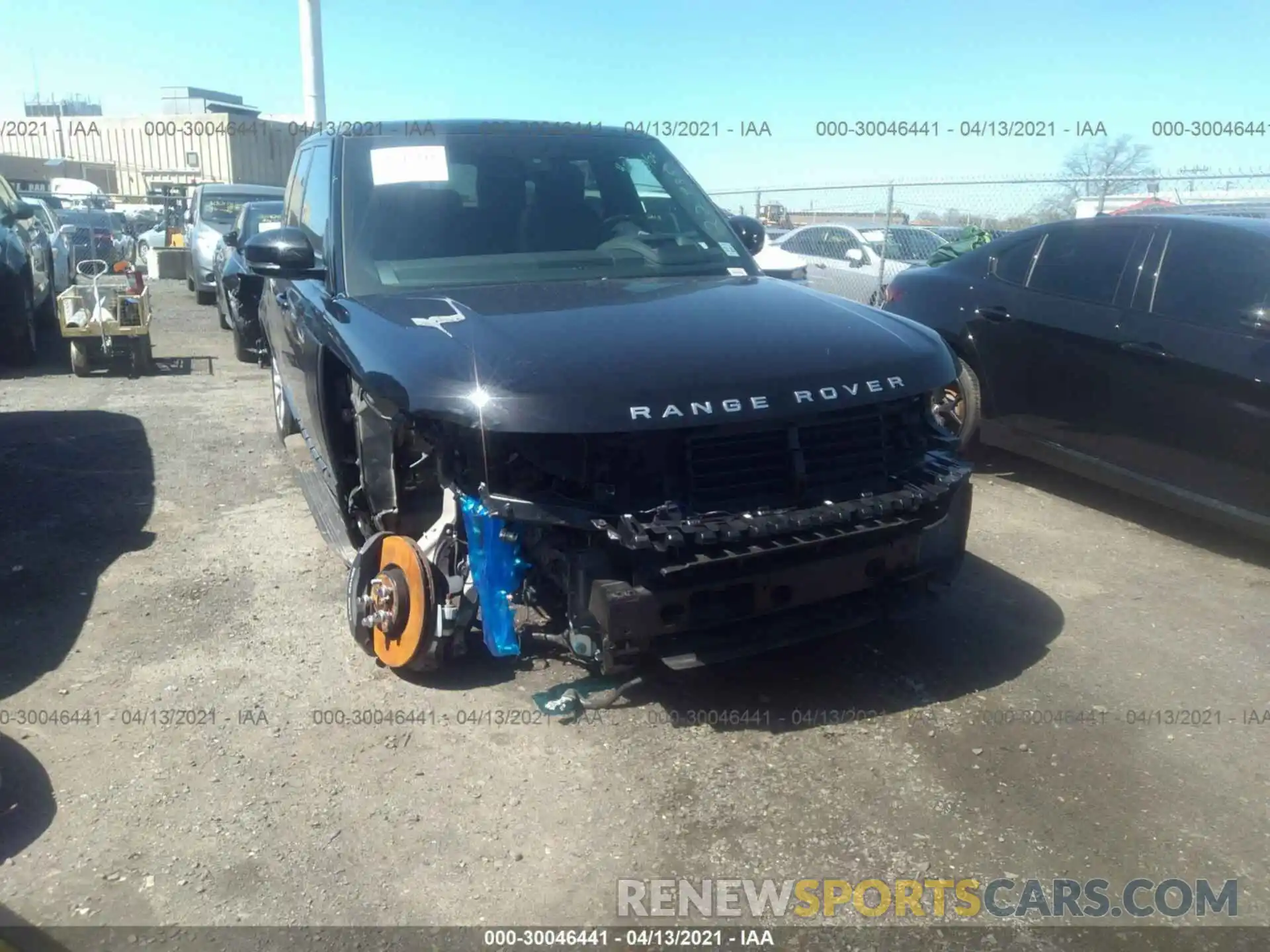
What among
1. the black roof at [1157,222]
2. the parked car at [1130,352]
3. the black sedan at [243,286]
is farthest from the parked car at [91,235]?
the black roof at [1157,222]

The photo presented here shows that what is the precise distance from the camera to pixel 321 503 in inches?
180

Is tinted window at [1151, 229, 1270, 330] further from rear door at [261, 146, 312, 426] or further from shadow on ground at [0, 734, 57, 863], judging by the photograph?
shadow on ground at [0, 734, 57, 863]

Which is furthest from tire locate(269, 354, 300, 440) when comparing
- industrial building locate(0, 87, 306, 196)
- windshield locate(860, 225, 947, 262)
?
industrial building locate(0, 87, 306, 196)

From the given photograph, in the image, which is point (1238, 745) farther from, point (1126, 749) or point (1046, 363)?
point (1046, 363)

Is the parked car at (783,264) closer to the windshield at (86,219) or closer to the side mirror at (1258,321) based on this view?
the side mirror at (1258,321)

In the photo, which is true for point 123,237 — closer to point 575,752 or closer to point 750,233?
point 750,233

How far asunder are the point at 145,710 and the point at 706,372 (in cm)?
231

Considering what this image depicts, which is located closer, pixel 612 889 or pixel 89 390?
pixel 612 889

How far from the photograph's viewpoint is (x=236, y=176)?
41.0 meters

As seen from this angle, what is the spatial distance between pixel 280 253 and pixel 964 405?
4.18 meters

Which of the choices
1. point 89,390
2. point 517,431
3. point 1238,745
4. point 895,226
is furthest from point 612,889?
point 895,226

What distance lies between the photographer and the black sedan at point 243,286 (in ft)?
29.6

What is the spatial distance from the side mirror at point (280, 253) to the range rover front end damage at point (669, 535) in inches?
31.2

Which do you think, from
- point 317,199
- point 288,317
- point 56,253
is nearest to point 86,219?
point 56,253
